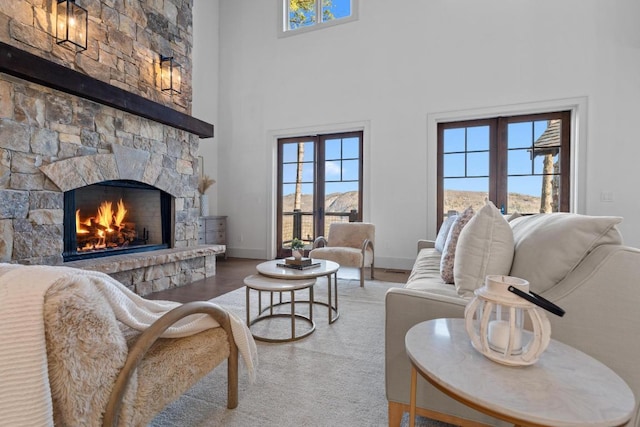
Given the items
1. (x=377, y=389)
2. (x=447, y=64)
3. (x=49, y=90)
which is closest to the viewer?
(x=377, y=389)

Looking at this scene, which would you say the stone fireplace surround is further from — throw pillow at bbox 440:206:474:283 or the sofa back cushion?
the sofa back cushion

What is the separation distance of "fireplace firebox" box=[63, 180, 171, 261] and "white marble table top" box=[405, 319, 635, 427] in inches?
128

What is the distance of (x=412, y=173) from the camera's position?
4738mm

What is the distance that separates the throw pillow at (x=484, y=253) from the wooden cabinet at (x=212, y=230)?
174 inches

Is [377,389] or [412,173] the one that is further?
[412,173]

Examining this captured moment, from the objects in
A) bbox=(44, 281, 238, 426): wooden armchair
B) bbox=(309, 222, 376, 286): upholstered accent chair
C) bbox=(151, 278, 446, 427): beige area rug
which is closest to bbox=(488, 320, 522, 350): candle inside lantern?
bbox=(151, 278, 446, 427): beige area rug

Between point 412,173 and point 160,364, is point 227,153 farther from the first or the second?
point 160,364

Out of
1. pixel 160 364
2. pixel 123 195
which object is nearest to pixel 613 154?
pixel 160 364

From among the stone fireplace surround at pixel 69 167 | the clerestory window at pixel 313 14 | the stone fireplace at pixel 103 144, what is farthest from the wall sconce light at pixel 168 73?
the clerestory window at pixel 313 14

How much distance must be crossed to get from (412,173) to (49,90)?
14.1 feet

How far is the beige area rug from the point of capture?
4.56ft

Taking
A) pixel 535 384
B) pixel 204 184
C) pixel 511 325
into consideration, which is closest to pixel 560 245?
pixel 511 325

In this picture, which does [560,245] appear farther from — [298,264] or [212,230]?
[212,230]

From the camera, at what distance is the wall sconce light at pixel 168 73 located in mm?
3844
